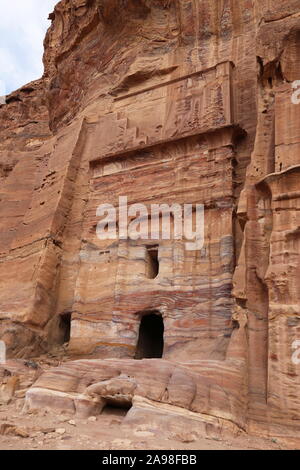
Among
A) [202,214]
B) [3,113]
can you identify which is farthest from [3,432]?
[3,113]

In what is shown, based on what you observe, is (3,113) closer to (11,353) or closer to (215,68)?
(215,68)

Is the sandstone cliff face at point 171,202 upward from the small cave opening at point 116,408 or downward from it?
upward

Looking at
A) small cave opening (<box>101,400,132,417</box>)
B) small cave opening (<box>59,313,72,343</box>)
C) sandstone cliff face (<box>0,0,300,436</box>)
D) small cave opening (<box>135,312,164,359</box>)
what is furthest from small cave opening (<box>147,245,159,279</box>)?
small cave opening (<box>101,400,132,417</box>)

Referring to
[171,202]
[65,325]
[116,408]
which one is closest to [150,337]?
[65,325]

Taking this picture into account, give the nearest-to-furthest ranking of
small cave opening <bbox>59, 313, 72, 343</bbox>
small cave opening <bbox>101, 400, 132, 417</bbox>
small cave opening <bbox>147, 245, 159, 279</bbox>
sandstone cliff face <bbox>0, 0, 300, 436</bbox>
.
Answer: small cave opening <bbox>101, 400, 132, 417</bbox>
sandstone cliff face <bbox>0, 0, 300, 436</bbox>
small cave opening <bbox>147, 245, 159, 279</bbox>
small cave opening <bbox>59, 313, 72, 343</bbox>

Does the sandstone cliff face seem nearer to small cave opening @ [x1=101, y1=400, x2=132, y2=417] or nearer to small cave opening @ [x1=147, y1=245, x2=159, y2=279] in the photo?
small cave opening @ [x1=147, y1=245, x2=159, y2=279]

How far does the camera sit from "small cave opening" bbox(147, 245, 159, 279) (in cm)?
1291

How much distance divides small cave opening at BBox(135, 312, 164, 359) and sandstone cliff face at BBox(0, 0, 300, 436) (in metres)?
0.47

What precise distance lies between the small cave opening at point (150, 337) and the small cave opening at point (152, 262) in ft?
3.69

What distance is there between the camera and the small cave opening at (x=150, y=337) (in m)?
12.4

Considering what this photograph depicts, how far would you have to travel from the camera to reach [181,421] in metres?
7.13

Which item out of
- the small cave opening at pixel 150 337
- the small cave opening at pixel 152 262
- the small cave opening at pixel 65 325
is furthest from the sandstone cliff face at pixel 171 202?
the small cave opening at pixel 150 337

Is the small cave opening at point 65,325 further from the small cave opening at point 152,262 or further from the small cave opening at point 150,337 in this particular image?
the small cave opening at point 152,262

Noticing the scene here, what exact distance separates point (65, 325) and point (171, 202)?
200 inches
